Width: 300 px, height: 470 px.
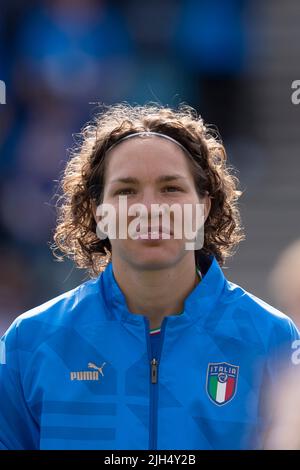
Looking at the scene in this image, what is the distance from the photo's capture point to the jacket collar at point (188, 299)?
225 centimetres

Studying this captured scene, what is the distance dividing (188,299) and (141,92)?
3697 mm

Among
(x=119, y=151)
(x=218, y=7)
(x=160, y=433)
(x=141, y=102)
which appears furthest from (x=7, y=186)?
(x=160, y=433)

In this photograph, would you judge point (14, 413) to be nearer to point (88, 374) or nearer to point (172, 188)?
point (88, 374)

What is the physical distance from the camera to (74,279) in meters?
5.37

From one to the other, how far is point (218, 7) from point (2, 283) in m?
2.38

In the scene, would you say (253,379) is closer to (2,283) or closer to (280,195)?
(2,283)

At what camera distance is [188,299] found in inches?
89.7

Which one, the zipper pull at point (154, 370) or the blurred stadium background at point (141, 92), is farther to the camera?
the blurred stadium background at point (141, 92)

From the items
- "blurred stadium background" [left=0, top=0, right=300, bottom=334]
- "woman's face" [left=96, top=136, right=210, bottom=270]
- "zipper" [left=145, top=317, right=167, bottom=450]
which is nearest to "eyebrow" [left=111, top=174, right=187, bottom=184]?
"woman's face" [left=96, top=136, right=210, bottom=270]

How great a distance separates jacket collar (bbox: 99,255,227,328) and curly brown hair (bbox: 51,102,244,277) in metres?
0.19

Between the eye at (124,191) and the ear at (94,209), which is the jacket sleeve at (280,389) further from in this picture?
Result: the ear at (94,209)

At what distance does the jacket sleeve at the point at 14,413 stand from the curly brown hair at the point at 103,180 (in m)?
0.57

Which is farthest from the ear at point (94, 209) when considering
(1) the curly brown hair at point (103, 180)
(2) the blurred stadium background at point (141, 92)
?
(2) the blurred stadium background at point (141, 92)

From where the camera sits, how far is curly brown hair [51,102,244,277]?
2506 mm
